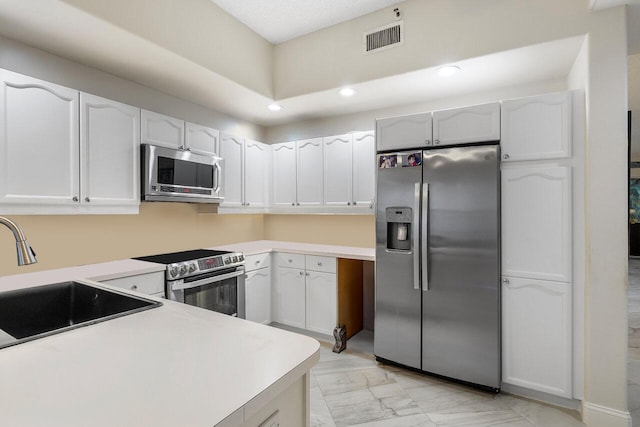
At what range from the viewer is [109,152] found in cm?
235

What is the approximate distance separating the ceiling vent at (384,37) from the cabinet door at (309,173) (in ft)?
3.49

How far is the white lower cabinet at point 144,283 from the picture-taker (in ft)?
7.13

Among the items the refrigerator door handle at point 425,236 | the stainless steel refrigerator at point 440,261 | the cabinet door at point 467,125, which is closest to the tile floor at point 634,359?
the stainless steel refrigerator at point 440,261

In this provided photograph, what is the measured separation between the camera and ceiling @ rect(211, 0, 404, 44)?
103 inches

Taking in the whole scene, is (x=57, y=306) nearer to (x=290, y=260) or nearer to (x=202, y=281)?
(x=202, y=281)

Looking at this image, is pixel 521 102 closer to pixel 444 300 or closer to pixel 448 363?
pixel 444 300

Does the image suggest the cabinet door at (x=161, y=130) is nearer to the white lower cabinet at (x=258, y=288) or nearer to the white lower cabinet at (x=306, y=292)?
the white lower cabinet at (x=258, y=288)

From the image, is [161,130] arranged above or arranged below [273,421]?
above

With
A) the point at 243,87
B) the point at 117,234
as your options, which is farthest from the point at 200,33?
the point at 117,234

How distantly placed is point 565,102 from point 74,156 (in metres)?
3.20

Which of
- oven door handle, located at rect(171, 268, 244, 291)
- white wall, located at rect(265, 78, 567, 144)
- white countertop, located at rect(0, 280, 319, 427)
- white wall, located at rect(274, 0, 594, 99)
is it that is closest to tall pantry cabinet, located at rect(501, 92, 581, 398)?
white wall, located at rect(274, 0, 594, 99)

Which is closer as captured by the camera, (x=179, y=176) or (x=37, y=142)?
(x=37, y=142)

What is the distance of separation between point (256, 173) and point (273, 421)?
3.08m

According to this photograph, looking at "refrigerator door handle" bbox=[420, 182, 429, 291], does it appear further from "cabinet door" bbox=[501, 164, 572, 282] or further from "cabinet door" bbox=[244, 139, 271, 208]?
"cabinet door" bbox=[244, 139, 271, 208]
